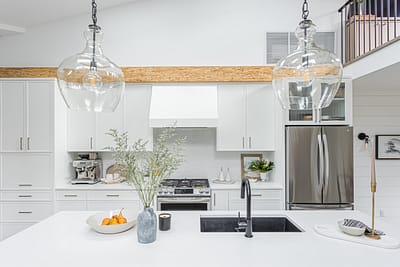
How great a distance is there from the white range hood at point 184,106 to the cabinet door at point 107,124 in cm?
53

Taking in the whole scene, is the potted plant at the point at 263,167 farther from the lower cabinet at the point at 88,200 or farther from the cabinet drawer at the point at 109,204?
the lower cabinet at the point at 88,200

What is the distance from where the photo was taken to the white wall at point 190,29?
448cm

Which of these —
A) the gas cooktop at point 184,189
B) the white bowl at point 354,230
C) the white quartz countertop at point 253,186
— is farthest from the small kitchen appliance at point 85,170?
the white bowl at point 354,230

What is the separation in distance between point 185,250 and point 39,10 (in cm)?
394

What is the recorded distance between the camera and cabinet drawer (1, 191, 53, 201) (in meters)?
3.93

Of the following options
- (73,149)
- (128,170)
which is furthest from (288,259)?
(73,149)

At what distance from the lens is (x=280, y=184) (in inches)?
159

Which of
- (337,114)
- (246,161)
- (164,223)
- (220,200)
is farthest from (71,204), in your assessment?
(337,114)

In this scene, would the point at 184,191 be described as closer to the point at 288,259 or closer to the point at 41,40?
the point at 288,259

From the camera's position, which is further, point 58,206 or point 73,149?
point 73,149

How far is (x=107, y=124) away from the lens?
427cm

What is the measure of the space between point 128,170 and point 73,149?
2714mm

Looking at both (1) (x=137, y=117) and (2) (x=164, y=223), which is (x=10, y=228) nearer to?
(1) (x=137, y=117)

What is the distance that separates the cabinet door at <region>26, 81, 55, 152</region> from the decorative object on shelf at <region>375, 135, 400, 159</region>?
16.0ft
